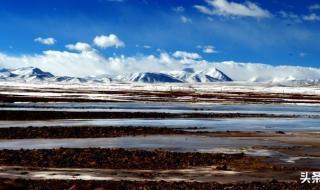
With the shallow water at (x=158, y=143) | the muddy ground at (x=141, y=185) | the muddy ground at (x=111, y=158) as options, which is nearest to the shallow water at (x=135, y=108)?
the shallow water at (x=158, y=143)

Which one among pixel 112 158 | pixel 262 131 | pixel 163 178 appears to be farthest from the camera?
pixel 262 131

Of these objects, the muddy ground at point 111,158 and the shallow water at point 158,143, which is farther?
the shallow water at point 158,143

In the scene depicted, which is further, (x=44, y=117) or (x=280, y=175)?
(x=44, y=117)

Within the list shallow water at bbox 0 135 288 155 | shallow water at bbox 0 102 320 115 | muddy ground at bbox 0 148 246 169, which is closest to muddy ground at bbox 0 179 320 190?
muddy ground at bbox 0 148 246 169

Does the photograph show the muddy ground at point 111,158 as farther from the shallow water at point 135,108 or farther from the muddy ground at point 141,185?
the shallow water at point 135,108

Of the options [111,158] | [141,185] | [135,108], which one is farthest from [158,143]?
[135,108]

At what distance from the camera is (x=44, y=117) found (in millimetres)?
42469

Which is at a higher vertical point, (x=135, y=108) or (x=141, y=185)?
(x=135, y=108)

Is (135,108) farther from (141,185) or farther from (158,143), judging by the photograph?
(141,185)

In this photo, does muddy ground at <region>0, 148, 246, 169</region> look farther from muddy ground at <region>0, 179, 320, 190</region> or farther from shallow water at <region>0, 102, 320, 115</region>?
shallow water at <region>0, 102, 320, 115</region>

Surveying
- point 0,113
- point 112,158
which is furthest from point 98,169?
point 0,113

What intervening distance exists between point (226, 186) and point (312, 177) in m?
2.60

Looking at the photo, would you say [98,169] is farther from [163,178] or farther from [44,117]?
[44,117]

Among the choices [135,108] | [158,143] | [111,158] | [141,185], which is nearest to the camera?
[141,185]
